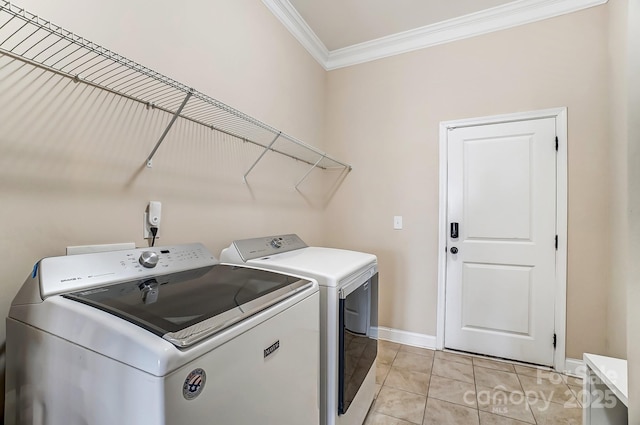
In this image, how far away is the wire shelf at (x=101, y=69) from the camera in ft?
2.70

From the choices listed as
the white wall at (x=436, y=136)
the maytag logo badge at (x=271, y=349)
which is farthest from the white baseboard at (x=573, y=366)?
the maytag logo badge at (x=271, y=349)

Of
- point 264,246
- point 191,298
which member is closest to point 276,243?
point 264,246

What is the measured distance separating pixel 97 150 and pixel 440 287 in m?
2.52

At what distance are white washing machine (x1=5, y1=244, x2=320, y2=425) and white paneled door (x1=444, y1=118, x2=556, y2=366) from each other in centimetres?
183

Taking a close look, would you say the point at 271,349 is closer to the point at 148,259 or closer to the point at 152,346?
the point at 152,346

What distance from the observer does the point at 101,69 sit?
1.05 meters

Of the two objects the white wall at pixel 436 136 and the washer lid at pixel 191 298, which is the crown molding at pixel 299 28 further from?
the washer lid at pixel 191 298

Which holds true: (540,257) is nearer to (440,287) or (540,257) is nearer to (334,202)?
(440,287)

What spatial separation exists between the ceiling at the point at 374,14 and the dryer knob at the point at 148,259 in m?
2.10

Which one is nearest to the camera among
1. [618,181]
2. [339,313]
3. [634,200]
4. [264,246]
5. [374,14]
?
[634,200]

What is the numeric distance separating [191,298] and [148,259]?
0.33 metres

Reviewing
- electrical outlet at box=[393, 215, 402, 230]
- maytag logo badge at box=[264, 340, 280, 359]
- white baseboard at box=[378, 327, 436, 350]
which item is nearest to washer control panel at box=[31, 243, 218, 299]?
maytag logo badge at box=[264, 340, 280, 359]

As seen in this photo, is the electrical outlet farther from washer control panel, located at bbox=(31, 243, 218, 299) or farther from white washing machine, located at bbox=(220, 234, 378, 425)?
washer control panel, located at bbox=(31, 243, 218, 299)

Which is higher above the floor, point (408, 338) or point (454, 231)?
point (454, 231)
